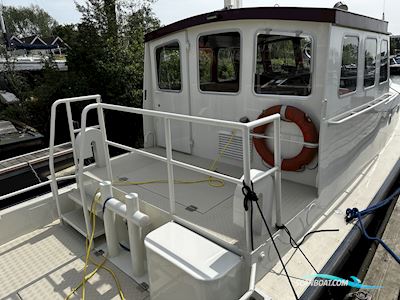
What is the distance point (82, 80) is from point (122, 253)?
8698 mm

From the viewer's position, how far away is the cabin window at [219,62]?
361 cm

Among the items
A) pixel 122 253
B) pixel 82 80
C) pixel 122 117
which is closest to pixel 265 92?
pixel 122 253

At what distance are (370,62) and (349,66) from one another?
0.89 meters

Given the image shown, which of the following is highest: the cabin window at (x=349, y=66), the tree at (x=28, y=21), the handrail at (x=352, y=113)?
the tree at (x=28, y=21)

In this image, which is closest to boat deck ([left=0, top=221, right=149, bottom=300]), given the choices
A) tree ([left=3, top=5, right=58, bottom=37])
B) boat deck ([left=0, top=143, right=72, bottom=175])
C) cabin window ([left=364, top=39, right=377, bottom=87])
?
boat deck ([left=0, top=143, right=72, bottom=175])

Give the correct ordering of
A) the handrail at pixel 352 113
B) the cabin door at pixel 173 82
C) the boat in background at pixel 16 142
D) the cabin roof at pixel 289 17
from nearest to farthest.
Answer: the cabin roof at pixel 289 17
the handrail at pixel 352 113
the cabin door at pixel 173 82
the boat in background at pixel 16 142

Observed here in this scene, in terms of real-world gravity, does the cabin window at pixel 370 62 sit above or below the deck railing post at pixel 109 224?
above

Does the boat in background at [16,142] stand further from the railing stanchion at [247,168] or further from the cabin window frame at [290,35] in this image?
the railing stanchion at [247,168]

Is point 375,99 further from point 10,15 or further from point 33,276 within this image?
point 10,15

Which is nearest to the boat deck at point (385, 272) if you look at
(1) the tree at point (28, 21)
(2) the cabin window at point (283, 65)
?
(2) the cabin window at point (283, 65)

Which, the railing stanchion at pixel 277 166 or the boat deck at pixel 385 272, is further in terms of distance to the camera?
the boat deck at pixel 385 272

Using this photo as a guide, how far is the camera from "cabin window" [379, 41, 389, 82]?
458cm

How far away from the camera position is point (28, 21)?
6091 cm

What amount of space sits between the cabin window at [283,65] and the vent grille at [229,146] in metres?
0.66
